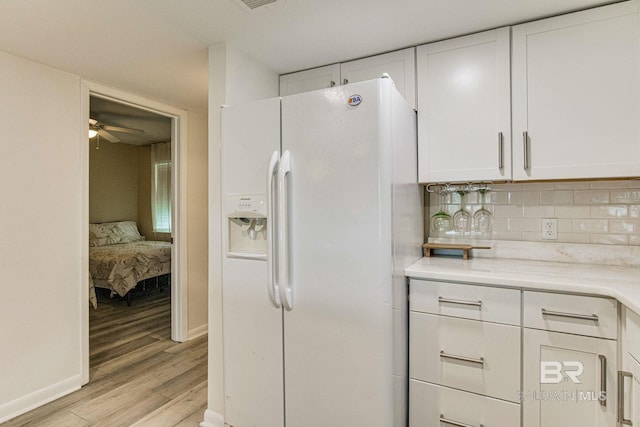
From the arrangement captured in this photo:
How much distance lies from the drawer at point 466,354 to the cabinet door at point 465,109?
789 mm

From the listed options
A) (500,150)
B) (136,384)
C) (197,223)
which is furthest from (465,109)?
(136,384)

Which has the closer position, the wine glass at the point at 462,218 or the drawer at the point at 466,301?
the drawer at the point at 466,301

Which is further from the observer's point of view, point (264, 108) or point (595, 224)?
point (595, 224)

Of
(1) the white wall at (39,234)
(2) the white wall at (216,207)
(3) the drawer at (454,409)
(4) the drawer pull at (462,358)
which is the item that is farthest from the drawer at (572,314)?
(1) the white wall at (39,234)

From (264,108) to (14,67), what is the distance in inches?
66.6

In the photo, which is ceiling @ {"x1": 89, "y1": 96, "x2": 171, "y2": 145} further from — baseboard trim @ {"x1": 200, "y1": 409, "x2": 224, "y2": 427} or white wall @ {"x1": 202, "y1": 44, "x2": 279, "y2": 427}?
baseboard trim @ {"x1": 200, "y1": 409, "x2": 224, "y2": 427}

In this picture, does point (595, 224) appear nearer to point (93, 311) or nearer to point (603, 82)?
point (603, 82)

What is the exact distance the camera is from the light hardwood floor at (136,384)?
2.05 meters

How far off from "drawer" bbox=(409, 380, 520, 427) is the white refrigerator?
0.24ft

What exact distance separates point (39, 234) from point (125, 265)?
2132 mm

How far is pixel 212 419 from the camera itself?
199 centimetres

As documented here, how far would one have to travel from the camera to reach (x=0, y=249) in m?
2.03

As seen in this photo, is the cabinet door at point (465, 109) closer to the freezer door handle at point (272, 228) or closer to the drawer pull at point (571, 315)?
the drawer pull at point (571, 315)

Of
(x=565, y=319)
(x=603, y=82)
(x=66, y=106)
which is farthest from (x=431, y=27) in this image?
(x=66, y=106)
